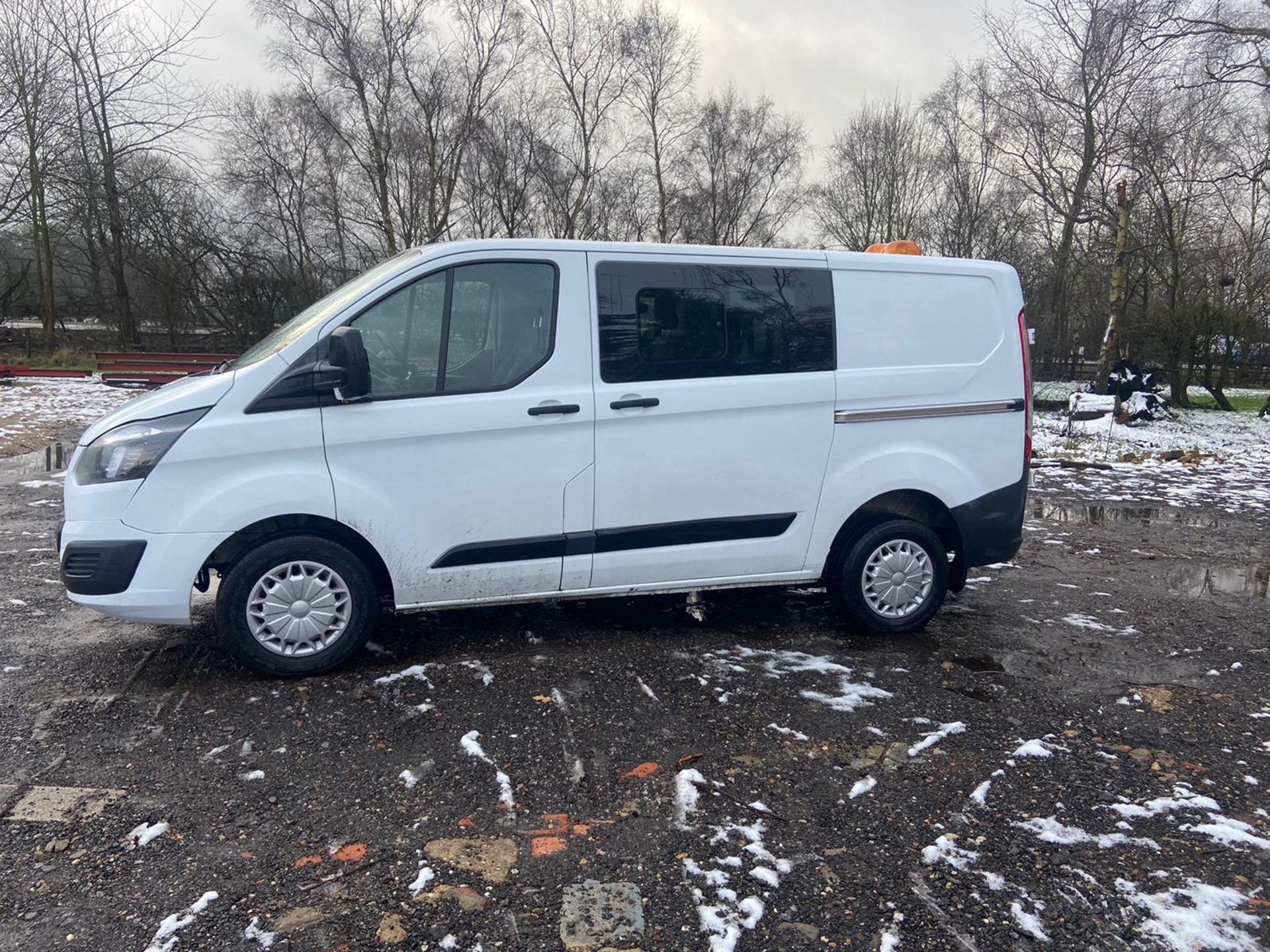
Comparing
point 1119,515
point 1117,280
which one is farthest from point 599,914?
point 1117,280

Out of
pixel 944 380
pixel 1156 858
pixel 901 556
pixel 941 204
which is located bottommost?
pixel 1156 858

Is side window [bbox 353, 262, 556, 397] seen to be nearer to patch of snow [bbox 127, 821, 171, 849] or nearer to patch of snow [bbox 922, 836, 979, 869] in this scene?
patch of snow [bbox 127, 821, 171, 849]

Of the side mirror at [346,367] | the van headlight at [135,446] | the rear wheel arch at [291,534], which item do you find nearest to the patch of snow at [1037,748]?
the rear wheel arch at [291,534]

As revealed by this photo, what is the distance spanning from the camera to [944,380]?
478 cm

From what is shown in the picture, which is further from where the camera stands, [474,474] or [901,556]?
[901,556]

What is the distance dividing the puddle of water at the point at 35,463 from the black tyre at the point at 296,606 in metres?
6.93

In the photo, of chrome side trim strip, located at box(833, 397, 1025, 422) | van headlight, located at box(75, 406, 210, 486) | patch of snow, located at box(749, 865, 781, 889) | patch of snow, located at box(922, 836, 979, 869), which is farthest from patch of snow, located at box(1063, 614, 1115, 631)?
van headlight, located at box(75, 406, 210, 486)

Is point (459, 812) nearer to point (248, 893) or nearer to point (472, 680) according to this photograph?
point (248, 893)

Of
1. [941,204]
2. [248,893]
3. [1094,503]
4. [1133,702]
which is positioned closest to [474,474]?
[248,893]

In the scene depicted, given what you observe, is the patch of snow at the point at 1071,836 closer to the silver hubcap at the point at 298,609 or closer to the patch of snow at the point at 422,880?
the patch of snow at the point at 422,880

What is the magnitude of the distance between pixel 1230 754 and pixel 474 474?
3.59m

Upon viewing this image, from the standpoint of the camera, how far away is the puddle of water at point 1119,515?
27.4 feet

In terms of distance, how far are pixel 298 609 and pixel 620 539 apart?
5.32 feet

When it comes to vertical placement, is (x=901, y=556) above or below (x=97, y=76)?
below
